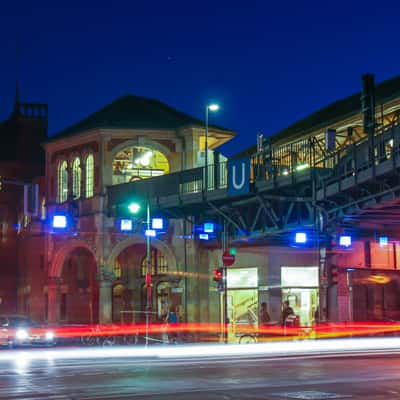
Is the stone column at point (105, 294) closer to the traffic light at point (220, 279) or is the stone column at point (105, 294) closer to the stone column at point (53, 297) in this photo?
the stone column at point (53, 297)

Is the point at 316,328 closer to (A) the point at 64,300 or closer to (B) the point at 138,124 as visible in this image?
(B) the point at 138,124

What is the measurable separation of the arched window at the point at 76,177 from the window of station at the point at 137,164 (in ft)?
9.08

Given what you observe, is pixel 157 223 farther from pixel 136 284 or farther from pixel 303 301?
pixel 136 284

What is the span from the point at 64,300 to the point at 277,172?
22.9 meters

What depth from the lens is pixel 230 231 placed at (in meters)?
43.8

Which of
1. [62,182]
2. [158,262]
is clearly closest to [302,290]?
[158,262]

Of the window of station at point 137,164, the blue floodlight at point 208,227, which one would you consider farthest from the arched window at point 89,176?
the blue floodlight at point 208,227

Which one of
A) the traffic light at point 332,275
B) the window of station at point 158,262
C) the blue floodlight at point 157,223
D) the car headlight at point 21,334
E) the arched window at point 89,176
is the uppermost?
the arched window at point 89,176

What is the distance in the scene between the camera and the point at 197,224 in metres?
45.8

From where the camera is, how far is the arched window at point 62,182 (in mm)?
53156

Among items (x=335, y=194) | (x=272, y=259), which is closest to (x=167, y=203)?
(x=272, y=259)

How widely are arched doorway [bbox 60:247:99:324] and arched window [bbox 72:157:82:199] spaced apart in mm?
3747

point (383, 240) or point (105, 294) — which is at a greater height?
point (383, 240)

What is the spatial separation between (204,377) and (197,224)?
2646cm
